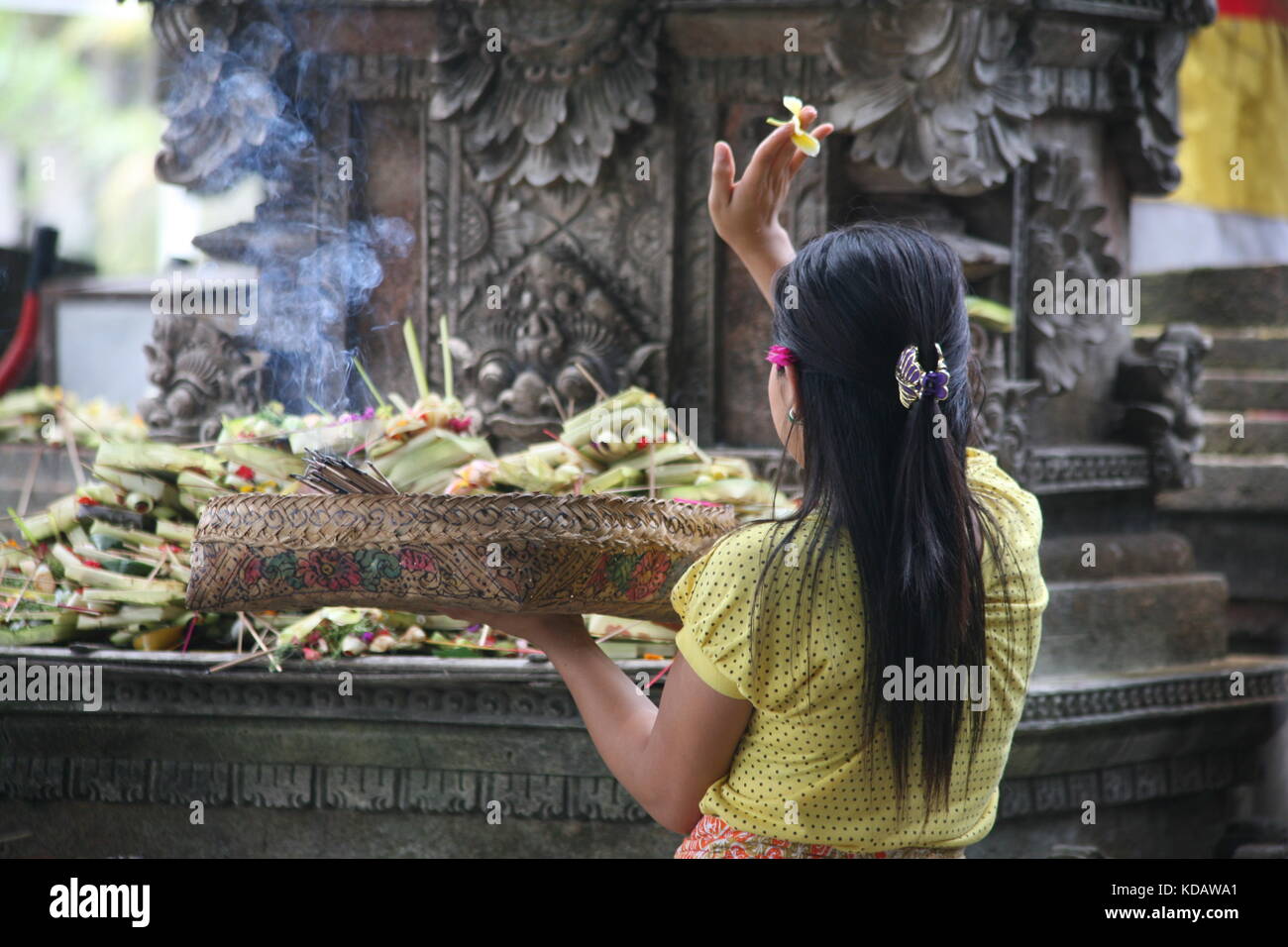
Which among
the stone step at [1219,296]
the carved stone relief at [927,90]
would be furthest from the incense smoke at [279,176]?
the stone step at [1219,296]

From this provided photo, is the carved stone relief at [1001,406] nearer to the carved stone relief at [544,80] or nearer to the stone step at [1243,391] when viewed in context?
the carved stone relief at [544,80]

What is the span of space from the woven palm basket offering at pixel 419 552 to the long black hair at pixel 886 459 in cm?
53

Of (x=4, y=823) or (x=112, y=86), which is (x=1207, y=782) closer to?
(x=4, y=823)

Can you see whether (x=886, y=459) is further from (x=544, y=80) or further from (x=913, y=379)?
(x=544, y=80)

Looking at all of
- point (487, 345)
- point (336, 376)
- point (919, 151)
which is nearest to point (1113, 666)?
point (919, 151)

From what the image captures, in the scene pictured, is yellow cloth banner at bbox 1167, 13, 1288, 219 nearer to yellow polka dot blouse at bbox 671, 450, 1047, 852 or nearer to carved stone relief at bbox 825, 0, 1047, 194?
carved stone relief at bbox 825, 0, 1047, 194

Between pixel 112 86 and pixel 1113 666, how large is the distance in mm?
14488

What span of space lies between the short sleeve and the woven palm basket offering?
1.38ft

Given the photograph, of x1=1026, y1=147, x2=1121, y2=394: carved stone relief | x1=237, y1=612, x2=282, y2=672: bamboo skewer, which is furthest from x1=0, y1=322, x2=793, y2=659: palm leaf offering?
x1=1026, y1=147, x2=1121, y2=394: carved stone relief

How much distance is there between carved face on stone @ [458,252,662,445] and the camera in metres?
4.56

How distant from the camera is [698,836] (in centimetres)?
206

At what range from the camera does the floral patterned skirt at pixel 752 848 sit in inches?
77.5
